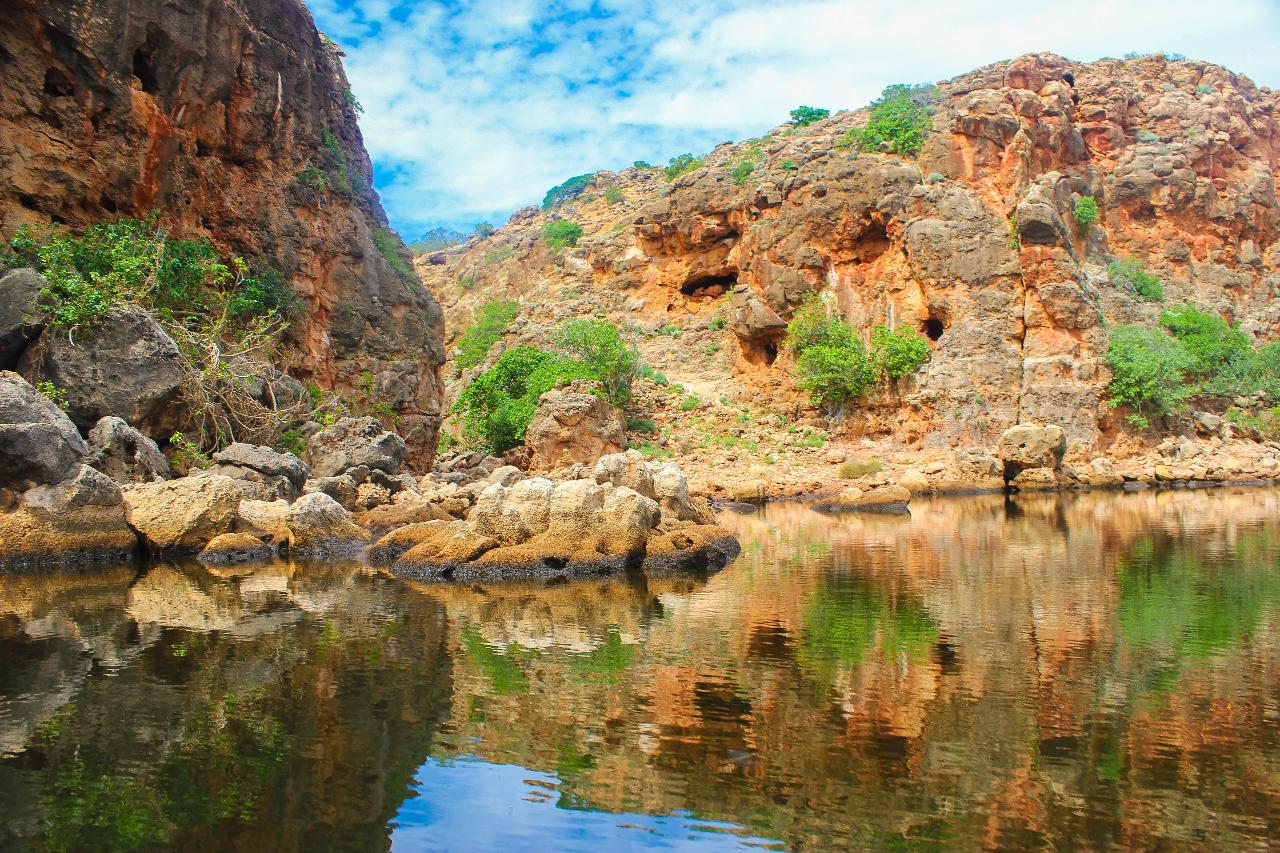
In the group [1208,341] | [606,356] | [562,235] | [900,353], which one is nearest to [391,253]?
[606,356]

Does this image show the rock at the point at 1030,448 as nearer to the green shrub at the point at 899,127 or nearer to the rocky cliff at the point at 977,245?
the rocky cliff at the point at 977,245

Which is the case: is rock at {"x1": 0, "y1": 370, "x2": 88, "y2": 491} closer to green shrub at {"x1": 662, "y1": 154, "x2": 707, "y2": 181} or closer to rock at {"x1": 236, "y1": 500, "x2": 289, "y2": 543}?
rock at {"x1": 236, "y1": 500, "x2": 289, "y2": 543}

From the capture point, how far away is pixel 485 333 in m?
52.3

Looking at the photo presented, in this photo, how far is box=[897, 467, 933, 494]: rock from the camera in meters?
32.0

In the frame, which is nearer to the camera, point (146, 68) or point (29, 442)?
point (29, 442)

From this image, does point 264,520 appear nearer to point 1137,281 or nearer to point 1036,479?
point 1036,479

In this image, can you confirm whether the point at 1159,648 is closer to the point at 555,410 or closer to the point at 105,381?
the point at 105,381

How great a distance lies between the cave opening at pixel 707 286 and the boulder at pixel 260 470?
3525 centimetres

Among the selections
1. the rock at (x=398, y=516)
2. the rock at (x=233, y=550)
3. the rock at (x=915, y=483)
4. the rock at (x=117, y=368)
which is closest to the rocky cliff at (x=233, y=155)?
the rock at (x=117, y=368)

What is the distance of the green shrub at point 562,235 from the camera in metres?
60.2

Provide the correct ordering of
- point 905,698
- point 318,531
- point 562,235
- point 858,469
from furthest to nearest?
point 562,235 → point 858,469 → point 318,531 → point 905,698

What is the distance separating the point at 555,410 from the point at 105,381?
18.4 m

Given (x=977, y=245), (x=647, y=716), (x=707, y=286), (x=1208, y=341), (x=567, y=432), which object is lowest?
(x=647, y=716)

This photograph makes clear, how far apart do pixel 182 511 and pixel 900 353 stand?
3178cm
